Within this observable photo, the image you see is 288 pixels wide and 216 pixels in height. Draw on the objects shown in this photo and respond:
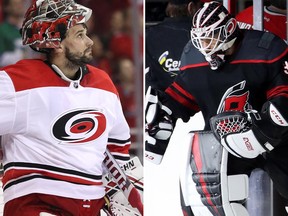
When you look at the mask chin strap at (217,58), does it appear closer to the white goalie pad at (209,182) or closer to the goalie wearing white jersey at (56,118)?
the white goalie pad at (209,182)

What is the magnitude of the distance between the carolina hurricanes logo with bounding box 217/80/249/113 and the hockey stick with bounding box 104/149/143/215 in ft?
1.90

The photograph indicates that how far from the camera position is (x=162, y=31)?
3.91 metres

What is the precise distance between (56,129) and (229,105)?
2.87ft

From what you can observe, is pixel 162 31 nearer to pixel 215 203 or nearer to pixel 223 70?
pixel 223 70

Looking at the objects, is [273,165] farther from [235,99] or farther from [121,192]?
[121,192]

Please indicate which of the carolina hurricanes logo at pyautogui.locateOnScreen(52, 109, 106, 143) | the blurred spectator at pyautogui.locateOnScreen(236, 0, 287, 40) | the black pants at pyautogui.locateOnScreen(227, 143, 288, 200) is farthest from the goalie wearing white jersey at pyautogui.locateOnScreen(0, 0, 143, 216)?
the blurred spectator at pyautogui.locateOnScreen(236, 0, 287, 40)

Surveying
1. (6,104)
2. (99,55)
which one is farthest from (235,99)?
(6,104)

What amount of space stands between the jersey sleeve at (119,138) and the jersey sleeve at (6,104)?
43 centimetres

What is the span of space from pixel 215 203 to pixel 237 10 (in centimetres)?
83

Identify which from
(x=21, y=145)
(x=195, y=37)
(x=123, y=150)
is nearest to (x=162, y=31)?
(x=195, y=37)

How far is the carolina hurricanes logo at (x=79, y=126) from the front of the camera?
10.5ft

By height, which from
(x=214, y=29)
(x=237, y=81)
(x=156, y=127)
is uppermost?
(x=214, y=29)

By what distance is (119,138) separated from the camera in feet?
11.1

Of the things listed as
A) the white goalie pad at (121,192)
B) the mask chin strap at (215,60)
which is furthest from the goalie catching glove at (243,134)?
the white goalie pad at (121,192)
